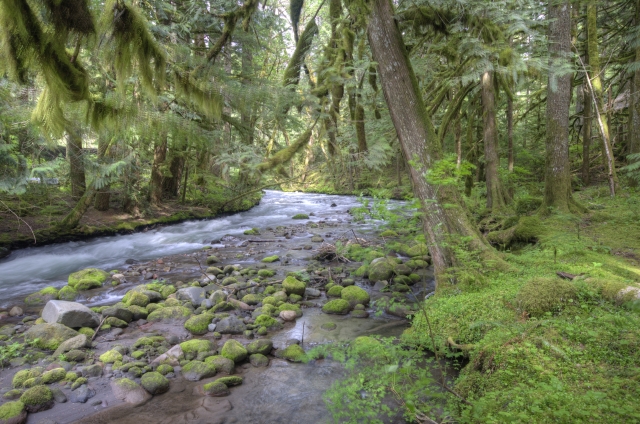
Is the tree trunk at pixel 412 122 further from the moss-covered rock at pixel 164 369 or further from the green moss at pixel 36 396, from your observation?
the green moss at pixel 36 396

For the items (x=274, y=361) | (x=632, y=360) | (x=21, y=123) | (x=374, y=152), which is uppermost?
(x=21, y=123)

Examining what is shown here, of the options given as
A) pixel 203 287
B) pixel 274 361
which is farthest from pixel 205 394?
pixel 203 287

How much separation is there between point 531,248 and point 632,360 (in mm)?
3847

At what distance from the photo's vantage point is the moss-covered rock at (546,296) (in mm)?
3451

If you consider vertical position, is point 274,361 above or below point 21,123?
below

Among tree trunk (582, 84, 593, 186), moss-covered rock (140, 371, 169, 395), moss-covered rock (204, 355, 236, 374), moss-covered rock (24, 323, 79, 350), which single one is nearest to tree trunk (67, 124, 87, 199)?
moss-covered rock (24, 323, 79, 350)

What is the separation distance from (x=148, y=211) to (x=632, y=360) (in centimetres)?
1313

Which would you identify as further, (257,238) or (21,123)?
(257,238)

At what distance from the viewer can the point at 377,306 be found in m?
5.59

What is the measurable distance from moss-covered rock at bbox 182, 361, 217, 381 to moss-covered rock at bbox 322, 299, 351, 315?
2177 millimetres

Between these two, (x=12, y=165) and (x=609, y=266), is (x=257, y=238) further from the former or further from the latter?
(x=609, y=266)

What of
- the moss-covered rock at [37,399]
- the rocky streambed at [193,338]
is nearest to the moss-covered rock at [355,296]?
the rocky streambed at [193,338]

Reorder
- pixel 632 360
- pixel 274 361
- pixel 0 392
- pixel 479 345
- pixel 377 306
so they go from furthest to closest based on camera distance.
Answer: pixel 377 306, pixel 274 361, pixel 0 392, pixel 479 345, pixel 632 360

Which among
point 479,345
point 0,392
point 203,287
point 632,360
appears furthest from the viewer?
point 203,287
